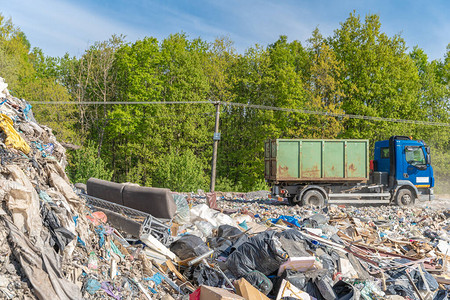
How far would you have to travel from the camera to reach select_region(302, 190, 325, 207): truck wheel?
14961 mm

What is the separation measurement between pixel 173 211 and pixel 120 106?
22991 mm

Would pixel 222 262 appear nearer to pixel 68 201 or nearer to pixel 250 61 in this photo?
pixel 68 201

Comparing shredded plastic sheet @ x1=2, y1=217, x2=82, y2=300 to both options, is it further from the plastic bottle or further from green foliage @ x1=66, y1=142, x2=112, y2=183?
green foliage @ x1=66, y1=142, x2=112, y2=183

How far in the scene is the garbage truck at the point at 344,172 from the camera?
15031 mm

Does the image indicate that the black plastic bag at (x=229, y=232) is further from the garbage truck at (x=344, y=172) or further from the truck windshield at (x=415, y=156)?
the truck windshield at (x=415, y=156)

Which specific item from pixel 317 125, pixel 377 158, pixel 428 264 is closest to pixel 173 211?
pixel 428 264

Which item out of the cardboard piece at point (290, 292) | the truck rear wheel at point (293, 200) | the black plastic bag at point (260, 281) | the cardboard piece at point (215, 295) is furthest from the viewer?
the truck rear wheel at point (293, 200)

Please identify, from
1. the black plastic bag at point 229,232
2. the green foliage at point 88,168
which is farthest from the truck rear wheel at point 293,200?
the green foliage at point 88,168

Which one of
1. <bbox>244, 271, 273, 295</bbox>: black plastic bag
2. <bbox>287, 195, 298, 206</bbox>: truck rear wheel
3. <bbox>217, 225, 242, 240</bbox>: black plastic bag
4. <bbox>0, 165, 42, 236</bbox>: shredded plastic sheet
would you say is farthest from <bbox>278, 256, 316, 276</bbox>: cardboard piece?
<bbox>287, 195, 298, 206</bbox>: truck rear wheel

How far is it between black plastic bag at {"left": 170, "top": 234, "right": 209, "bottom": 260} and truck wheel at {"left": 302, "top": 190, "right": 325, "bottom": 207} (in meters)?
9.09

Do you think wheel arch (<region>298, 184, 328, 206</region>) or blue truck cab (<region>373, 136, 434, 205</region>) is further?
blue truck cab (<region>373, 136, 434, 205</region>)

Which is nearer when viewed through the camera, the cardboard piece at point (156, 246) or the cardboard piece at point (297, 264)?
the cardboard piece at point (297, 264)

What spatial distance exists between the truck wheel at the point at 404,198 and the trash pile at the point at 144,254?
7.28 m

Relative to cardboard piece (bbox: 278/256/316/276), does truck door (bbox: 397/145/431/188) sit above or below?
above
